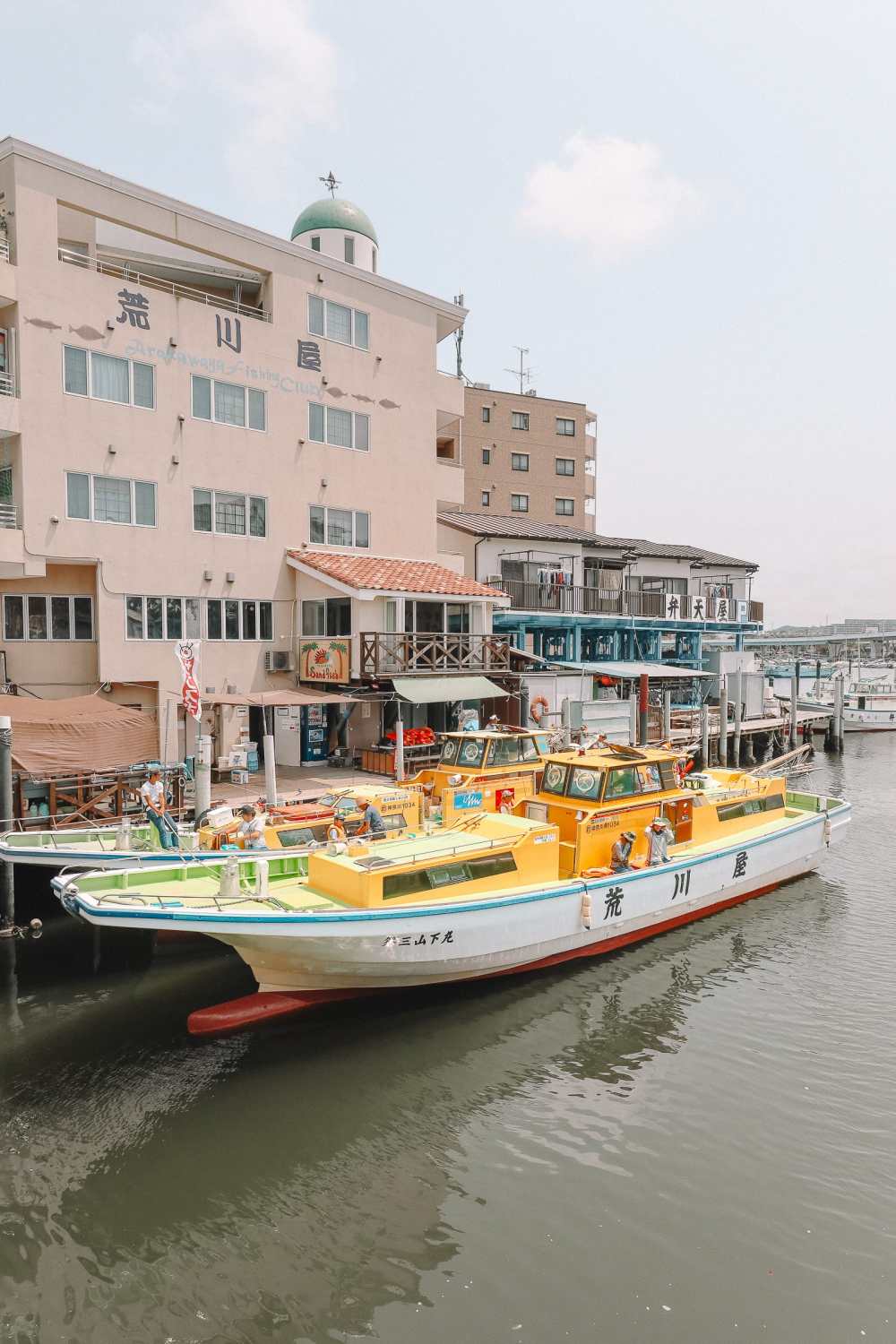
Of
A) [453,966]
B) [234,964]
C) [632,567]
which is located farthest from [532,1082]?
[632,567]

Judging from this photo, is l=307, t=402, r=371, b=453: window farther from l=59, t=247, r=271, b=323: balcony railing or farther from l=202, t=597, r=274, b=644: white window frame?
l=202, t=597, r=274, b=644: white window frame

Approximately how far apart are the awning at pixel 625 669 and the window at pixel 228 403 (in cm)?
1625

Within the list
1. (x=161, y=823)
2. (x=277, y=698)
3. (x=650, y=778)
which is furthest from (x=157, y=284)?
(x=650, y=778)

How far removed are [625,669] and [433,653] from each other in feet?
43.9

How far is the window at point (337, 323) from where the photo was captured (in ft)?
93.0

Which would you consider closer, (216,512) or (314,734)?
(216,512)

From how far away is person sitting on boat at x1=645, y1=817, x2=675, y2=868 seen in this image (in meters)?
16.3

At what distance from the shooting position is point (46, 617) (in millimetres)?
23438

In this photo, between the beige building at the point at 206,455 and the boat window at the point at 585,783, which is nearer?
the boat window at the point at 585,783

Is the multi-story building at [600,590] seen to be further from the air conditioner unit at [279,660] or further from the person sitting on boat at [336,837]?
the person sitting on boat at [336,837]

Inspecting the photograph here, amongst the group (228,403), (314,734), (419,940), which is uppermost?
(228,403)

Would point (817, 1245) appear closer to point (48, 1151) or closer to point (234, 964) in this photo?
point (48, 1151)

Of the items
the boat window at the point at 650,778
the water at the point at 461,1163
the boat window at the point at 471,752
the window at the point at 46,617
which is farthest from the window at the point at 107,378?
the boat window at the point at 650,778

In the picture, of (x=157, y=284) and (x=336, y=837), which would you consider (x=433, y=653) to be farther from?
(x=157, y=284)
